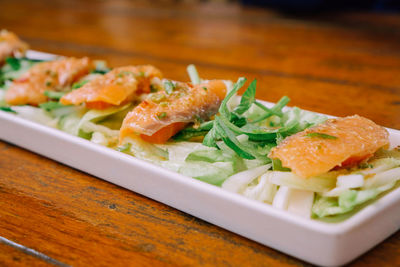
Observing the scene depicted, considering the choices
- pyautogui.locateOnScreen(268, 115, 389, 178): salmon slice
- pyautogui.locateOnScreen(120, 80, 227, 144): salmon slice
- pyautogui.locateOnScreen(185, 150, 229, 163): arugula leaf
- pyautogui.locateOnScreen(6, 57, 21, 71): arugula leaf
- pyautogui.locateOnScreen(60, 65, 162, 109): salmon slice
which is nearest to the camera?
pyautogui.locateOnScreen(268, 115, 389, 178): salmon slice

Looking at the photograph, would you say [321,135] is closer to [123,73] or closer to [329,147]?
[329,147]

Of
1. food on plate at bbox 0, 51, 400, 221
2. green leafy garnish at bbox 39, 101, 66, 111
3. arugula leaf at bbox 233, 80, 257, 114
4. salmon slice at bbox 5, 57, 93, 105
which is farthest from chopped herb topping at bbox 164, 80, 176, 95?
salmon slice at bbox 5, 57, 93, 105

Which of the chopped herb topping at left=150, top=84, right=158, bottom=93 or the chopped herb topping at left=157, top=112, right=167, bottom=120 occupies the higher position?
the chopped herb topping at left=157, top=112, right=167, bottom=120

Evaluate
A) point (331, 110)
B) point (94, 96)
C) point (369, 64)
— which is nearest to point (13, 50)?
point (94, 96)

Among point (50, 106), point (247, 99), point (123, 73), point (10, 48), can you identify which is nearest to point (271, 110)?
point (247, 99)

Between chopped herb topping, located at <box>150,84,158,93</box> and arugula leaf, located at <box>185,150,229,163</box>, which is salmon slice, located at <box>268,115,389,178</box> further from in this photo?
chopped herb topping, located at <box>150,84,158,93</box>

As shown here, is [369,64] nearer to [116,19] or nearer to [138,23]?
[138,23]
